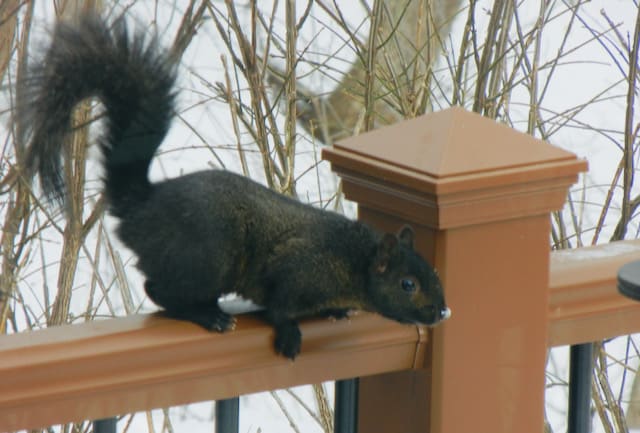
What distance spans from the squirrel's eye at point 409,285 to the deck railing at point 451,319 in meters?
0.24

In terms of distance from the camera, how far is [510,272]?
1.40 m

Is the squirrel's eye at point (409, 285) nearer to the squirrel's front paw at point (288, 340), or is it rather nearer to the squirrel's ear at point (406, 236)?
the squirrel's ear at point (406, 236)

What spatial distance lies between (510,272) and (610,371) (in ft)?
11.3

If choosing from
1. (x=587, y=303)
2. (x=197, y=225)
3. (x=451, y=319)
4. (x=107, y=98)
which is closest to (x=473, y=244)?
(x=451, y=319)

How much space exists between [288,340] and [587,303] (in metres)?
0.44

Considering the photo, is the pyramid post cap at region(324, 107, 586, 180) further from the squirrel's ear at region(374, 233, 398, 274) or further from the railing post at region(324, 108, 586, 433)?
the squirrel's ear at region(374, 233, 398, 274)

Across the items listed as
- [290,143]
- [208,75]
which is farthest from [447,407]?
[208,75]

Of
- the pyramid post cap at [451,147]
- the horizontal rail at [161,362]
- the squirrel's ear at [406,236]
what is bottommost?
the horizontal rail at [161,362]

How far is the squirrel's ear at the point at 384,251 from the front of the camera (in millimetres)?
1604

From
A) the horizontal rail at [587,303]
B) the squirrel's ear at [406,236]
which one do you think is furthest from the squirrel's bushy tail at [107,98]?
the horizontal rail at [587,303]

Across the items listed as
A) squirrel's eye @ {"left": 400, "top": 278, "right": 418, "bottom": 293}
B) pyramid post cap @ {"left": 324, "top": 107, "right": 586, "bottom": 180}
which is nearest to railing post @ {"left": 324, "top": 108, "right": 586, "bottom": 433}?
pyramid post cap @ {"left": 324, "top": 107, "right": 586, "bottom": 180}

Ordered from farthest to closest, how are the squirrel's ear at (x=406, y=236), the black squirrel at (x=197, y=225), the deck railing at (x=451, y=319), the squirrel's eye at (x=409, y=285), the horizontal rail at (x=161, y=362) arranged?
the squirrel's eye at (x=409, y=285), the black squirrel at (x=197, y=225), the squirrel's ear at (x=406, y=236), the deck railing at (x=451, y=319), the horizontal rail at (x=161, y=362)

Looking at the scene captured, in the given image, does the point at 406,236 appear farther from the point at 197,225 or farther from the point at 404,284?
the point at 197,225

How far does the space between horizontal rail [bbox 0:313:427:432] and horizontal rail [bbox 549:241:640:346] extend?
0.20 metres
